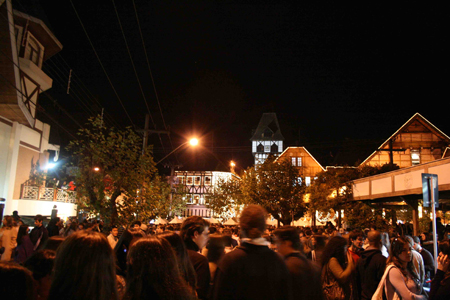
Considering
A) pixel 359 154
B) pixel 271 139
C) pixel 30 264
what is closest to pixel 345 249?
pixel 30 264

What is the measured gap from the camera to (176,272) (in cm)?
274

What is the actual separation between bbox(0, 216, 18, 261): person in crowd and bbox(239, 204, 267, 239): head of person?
8.64 metres

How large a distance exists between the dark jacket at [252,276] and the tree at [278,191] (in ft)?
90.8

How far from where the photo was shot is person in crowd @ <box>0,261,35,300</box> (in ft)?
6.95

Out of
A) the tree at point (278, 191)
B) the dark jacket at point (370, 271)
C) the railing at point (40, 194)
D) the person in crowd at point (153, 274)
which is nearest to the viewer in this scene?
the person in crowd at point (153, 274)

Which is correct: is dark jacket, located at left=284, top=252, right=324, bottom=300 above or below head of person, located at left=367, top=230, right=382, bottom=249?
below

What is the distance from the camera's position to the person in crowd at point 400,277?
4738 mm

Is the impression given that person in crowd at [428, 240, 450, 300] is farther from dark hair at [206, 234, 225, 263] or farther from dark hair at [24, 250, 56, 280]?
dark hair at [24, 250, 56, 280]

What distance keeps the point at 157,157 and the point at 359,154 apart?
3030 centimetres

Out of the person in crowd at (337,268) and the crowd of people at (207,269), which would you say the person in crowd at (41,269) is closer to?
the crowd of people at (207,269)

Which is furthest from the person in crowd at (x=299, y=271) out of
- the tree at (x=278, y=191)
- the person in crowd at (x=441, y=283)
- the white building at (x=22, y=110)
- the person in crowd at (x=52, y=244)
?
the tree at (x=278, y=191)

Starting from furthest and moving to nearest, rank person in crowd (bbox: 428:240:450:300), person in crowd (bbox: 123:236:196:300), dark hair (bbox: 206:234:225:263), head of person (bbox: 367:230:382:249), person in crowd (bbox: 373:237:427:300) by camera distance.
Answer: head of person (bbox: 367:230:382:249), dark hair (bbox: 206:234:225:263), person in crowd (bbox: 373:237:427:300), person in crowd (bbox: 428:240:450:300), person in crowd (bbox: 123:236:196:300)

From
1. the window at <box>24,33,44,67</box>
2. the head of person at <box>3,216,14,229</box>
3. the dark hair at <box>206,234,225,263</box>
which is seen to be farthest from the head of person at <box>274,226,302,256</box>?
Answer: the window at <box>24,33,44,67</box>

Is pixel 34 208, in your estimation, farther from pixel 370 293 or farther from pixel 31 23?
pixel 370 293
